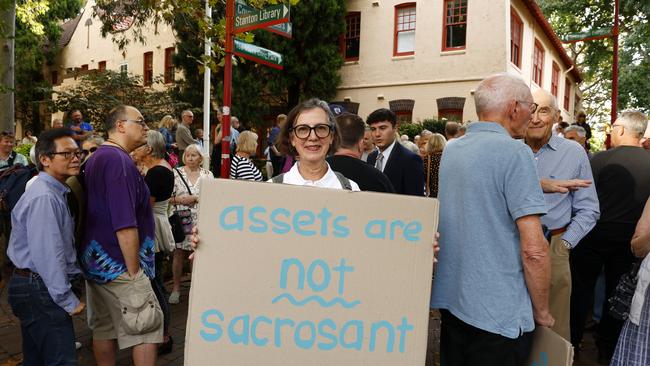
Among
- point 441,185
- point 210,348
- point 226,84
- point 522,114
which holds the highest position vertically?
point 226,84

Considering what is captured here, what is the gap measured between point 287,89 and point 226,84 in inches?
499

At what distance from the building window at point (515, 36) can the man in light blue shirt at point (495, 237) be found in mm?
16942

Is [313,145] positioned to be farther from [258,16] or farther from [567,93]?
[567,93]

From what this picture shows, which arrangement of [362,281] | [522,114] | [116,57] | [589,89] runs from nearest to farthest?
[362,281] → [522,114] → [116,57] → [589,89]

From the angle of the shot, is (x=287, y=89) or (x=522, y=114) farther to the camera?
(x=287, y=89)

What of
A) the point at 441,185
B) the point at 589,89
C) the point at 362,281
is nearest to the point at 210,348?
the point at 362,281

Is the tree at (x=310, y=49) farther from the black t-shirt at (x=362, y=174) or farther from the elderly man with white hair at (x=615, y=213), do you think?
the black t-shirt at (x=362, y=174)

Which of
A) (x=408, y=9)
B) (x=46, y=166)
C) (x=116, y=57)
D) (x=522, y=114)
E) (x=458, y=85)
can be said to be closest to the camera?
(x=522, y=114)

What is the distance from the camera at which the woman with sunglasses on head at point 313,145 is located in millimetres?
2207

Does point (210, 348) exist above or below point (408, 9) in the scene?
below

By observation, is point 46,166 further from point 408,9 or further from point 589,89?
point 589,89

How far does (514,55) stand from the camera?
17703mm

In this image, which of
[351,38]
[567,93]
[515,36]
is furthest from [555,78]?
[351,38]

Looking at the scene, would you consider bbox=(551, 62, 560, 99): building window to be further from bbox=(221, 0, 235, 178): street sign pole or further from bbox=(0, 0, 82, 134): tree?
bbox=(0, 0, 82, 134): tree
